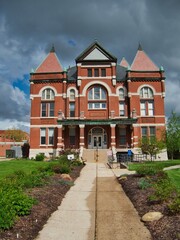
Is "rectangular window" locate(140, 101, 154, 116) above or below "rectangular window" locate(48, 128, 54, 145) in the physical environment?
above

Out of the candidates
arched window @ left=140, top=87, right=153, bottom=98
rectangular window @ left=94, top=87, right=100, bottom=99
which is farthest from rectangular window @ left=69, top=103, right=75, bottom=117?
arched window @ left=140, top=87, right=153, bottom=98

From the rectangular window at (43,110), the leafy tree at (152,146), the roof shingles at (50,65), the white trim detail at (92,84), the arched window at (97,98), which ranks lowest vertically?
the leafy tree at (152,146)

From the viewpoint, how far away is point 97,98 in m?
41.3

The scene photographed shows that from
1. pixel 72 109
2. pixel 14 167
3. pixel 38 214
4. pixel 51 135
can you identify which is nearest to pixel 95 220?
pixel 38 214

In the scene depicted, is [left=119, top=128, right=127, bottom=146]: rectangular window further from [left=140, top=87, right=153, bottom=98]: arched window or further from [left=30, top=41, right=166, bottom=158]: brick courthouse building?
[left=140, top=87, right=153, bottom=98]: arched window

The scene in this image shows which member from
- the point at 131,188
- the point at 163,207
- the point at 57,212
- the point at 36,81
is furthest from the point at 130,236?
the point at 36,81

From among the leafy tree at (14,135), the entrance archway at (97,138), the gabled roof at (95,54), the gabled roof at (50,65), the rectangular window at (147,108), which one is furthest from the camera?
the leafy tree at (14,135)

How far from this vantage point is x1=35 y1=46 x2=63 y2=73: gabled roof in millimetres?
42134

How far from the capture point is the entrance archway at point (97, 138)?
133ft

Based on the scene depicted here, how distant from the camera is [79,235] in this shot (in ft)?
21.4

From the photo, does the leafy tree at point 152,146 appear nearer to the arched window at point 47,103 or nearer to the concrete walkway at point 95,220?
the arched window at point 47,103

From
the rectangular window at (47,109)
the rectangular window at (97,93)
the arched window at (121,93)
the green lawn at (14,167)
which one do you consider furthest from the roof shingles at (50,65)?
the green lawn at (14,167)

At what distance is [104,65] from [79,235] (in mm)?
36799

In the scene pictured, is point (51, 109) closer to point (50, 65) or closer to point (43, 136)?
point (43, 136)
